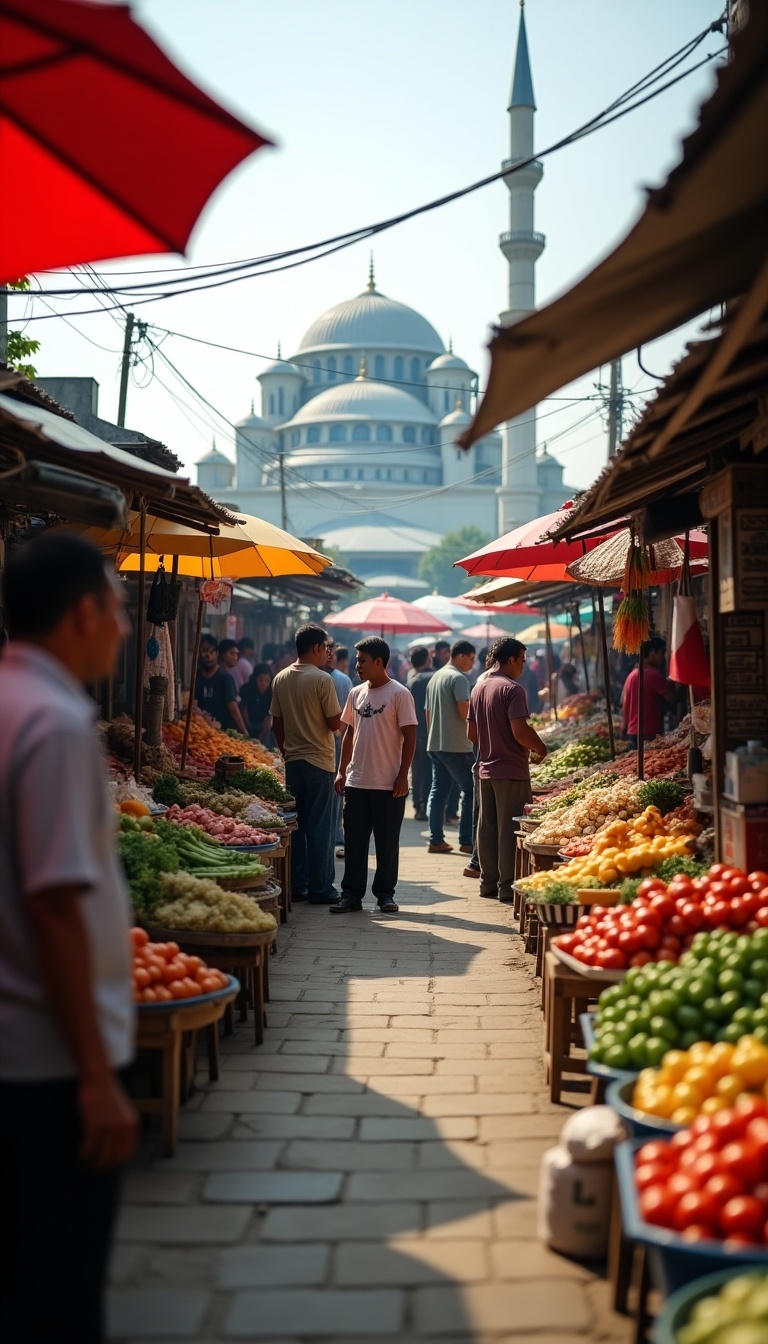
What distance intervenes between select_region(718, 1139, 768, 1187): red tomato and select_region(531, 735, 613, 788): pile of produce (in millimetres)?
8223

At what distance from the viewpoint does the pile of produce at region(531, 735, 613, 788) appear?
1110 centimetres

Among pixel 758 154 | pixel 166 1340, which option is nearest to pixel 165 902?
pixel 166 1340

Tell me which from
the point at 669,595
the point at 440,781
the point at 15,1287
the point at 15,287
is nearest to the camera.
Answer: the point at 15,1287

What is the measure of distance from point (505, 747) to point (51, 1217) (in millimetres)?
6869

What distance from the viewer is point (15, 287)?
10.4 m

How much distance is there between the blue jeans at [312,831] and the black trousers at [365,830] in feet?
0.71

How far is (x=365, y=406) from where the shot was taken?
98750 millimetres

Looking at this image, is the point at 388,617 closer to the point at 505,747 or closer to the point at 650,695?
the point at 650,695

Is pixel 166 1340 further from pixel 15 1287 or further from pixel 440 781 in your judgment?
pixel 440 781

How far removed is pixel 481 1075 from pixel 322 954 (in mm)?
2426

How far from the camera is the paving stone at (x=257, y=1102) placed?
183 inches

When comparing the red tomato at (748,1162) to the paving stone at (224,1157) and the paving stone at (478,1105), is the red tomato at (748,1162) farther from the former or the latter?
the paving stone at (478,1105)

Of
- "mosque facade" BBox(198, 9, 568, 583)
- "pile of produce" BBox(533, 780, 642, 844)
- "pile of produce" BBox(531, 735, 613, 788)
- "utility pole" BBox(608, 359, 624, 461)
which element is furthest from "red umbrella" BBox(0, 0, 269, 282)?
"mosque facade" BBox(198, 9, 568, 583)

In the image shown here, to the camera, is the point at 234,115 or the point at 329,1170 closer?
the point at 234,115
